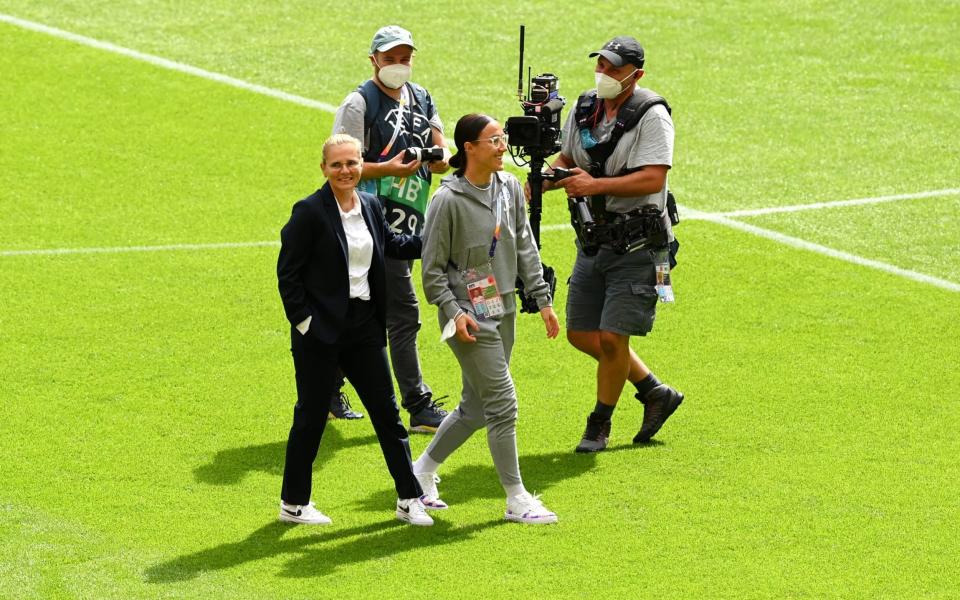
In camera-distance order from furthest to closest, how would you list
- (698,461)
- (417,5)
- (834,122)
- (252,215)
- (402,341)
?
1. (417,5)
2. (834,122)
3. (252,215)
4. (402,341)
5. (698,461)

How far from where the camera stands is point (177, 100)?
1853 centimetres

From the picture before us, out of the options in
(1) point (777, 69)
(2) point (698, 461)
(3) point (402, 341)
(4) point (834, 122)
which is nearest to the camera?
(2) point (698, 461)

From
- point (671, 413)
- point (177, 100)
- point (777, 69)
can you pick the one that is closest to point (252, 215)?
point (177, 100)

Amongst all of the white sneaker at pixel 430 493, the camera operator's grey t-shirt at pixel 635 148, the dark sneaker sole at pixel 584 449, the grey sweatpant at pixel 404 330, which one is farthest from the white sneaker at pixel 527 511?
Result: the camera operator's grey t-shirt at pixel 635 148

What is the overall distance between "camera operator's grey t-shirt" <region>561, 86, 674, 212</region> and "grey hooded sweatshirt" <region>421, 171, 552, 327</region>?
108cm

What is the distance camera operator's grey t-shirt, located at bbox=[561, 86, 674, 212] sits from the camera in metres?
9.72

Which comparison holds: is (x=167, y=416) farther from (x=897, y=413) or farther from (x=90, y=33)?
(x=90, y=33)

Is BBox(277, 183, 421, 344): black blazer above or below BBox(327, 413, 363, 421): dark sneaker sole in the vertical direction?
above

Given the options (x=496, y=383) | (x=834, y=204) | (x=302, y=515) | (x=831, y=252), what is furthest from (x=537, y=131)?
(x=834, y=204)

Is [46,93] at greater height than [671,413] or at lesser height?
greater

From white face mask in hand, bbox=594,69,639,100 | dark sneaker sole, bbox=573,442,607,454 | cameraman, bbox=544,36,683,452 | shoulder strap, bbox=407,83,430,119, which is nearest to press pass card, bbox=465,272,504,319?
cameraman, bbox=544,36,683,452

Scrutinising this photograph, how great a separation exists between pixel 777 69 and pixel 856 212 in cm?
478

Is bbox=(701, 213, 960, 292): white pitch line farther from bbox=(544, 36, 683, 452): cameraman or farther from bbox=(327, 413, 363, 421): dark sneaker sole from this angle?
bbox=(327, 413, 363, 421): dark sneaker sole

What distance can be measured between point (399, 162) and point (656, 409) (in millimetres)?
2180
